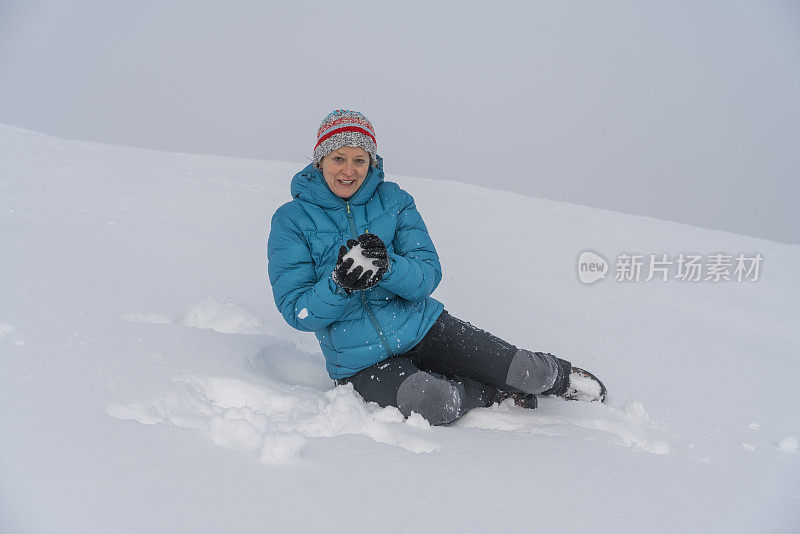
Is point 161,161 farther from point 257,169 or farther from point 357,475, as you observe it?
point 357,475

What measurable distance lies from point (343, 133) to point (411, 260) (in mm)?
514

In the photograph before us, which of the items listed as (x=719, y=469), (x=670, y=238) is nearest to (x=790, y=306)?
(x=670, y=238)

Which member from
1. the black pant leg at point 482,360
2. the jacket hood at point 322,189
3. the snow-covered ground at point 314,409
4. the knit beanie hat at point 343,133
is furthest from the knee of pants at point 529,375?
the knit beanie hat at point 343,133

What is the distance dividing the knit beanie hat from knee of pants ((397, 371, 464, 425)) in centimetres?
87

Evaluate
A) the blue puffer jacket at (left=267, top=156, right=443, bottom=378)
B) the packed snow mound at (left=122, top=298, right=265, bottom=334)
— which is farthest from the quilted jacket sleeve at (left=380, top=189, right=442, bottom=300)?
the packed snow mound at (left=122, top=298, right=265, bottom=334)

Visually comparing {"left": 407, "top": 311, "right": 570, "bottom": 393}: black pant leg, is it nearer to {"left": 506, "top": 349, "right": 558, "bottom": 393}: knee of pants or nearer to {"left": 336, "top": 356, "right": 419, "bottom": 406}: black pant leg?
{"left": 506, "top": 349, "right": 558, "bottom": 393}: knee of pants

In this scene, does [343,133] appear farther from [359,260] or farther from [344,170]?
[359,260]

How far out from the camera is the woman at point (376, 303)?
2236 millimetres

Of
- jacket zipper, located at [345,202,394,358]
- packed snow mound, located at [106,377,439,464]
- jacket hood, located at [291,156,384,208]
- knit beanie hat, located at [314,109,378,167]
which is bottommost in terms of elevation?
packed snow mound, located at [106,377,439,464]

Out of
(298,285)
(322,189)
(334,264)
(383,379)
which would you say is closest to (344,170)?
(322,189)

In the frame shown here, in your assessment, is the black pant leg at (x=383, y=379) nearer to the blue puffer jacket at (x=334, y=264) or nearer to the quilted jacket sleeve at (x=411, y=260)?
the blue puffer jacket at (x=334, y=264)

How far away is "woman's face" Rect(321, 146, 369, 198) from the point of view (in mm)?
2348

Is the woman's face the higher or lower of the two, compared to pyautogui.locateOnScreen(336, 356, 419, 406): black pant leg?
higher

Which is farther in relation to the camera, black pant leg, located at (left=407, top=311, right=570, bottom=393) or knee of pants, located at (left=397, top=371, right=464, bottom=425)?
black pant leg, located at (left=407, top=311, right=570, bottom=393)
